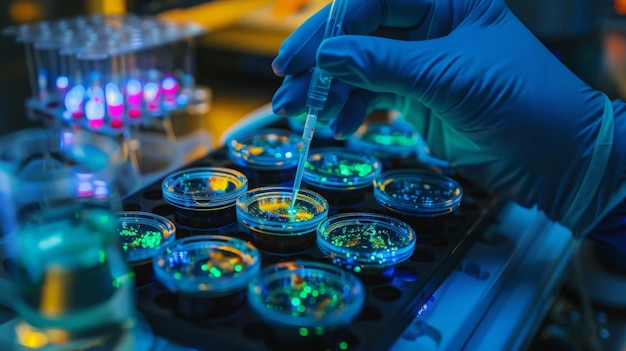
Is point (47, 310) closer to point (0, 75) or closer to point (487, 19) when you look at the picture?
point (487, 19)

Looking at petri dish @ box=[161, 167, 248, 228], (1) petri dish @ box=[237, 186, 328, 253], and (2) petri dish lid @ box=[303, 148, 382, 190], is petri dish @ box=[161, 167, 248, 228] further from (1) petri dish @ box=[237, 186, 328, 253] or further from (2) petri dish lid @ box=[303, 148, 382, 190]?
(2) petri dish lid @ box=[303, 148, 382, 190]

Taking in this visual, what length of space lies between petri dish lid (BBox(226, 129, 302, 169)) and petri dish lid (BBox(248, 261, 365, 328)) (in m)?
0.35

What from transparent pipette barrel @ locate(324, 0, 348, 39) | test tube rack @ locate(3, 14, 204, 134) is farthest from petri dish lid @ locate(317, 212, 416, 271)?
test tube rack @ locate(3, 14, 204, 134)

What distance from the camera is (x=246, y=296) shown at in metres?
0.80

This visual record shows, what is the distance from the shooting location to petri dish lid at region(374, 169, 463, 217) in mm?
1036

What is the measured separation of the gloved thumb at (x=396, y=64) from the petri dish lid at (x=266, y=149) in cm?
22

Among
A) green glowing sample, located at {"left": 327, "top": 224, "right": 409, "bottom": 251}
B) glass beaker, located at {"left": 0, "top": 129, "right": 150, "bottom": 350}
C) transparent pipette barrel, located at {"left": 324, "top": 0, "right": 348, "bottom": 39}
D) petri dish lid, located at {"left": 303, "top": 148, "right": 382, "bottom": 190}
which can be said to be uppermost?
transparent pipette barrel, located at {"left": 324, "top": 0, "right": 348, "bottom": 39}

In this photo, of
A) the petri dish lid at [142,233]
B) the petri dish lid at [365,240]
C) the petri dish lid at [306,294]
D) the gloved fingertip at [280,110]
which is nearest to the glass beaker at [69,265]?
the petri dish lid at [142,233]

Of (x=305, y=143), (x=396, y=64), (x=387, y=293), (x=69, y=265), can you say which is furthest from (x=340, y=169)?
(x=69, y=265)

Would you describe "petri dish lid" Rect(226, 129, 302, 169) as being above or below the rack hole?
above

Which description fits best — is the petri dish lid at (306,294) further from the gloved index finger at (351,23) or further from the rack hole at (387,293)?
the gloved index finger at (351,23)

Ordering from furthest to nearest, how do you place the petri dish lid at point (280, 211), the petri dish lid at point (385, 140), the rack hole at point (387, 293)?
1. the petri dish lid at point (385, 140)
2. the petri dish lid at point (280, 211)
3. the rack hole at point (387, 293)

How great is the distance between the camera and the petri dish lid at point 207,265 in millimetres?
772

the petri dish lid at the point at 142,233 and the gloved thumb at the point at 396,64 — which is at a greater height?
the gloved thumb at the point at 396,64
